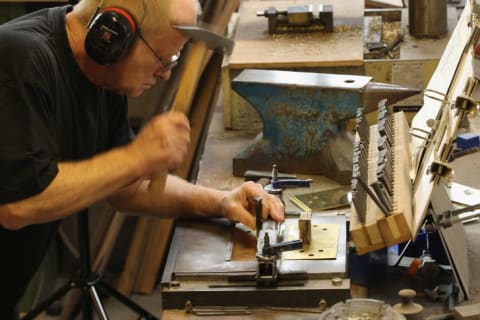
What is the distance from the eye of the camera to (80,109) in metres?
2.15

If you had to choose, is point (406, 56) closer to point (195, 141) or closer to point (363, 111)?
A: point (363, 111)

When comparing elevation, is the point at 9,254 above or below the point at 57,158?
below

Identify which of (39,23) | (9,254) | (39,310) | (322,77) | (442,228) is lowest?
(39,310)

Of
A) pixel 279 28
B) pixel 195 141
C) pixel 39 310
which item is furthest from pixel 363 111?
pixel 195 141

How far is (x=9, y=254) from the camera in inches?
89.2

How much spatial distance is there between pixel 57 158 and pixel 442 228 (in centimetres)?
82

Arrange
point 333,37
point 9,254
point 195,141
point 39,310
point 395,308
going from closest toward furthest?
point 395,308 < point 9,254 < point 39,310 < point 333,37 < point 195,141

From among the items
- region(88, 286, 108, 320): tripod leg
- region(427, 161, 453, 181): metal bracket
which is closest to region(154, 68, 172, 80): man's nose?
region(427, 161, 453, 181): metal bracket

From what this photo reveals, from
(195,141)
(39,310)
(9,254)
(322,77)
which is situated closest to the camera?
(9,254)

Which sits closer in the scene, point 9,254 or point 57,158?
point 57,158

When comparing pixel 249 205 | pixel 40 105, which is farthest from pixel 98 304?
pixel 40 105

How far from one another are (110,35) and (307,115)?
30.6 inches

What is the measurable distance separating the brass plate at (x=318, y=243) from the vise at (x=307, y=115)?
0.40 meters

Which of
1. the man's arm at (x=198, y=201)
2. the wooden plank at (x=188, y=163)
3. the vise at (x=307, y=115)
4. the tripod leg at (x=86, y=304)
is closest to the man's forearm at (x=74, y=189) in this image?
the man's arm at (x=198, y=201)
